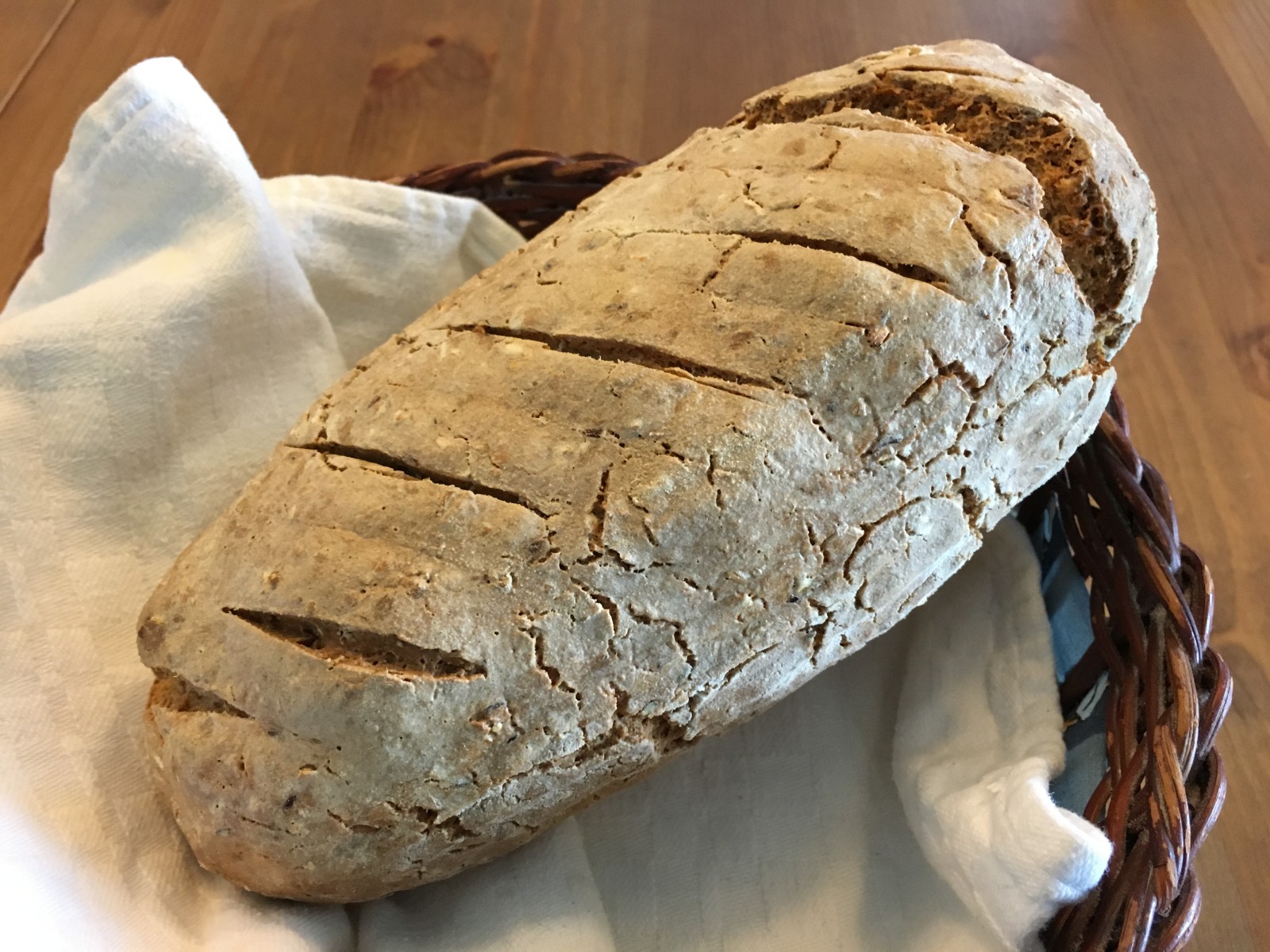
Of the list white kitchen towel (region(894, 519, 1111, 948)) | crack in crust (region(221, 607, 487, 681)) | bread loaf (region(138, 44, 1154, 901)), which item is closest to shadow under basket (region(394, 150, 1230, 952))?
white kitchen towel (region(894, 519, 1111, 948))

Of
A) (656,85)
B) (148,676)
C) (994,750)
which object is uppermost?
(656,85)

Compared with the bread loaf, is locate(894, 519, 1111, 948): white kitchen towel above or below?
below

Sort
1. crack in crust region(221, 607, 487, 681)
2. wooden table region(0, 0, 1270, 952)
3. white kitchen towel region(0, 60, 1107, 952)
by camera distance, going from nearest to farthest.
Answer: crack in crust region(221, 607, 487, 681) < white kitchen towel region(0, 60, 1107, 952) < wooden table region(0, 0, 1270, 952)

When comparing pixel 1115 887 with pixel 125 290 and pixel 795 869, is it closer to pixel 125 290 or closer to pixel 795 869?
pixel 795 869

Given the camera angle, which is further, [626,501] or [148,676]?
[148,676]

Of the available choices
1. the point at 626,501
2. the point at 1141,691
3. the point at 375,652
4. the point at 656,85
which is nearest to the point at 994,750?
the point at 1141,691

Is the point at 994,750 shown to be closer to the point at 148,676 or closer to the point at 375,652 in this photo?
the point at 375,652

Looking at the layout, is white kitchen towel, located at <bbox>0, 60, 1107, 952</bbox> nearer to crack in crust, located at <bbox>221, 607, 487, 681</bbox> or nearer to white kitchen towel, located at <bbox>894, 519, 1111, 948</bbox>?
white kitchen towel, located at <bbox>894, 519, 1111, 948</bbox>
